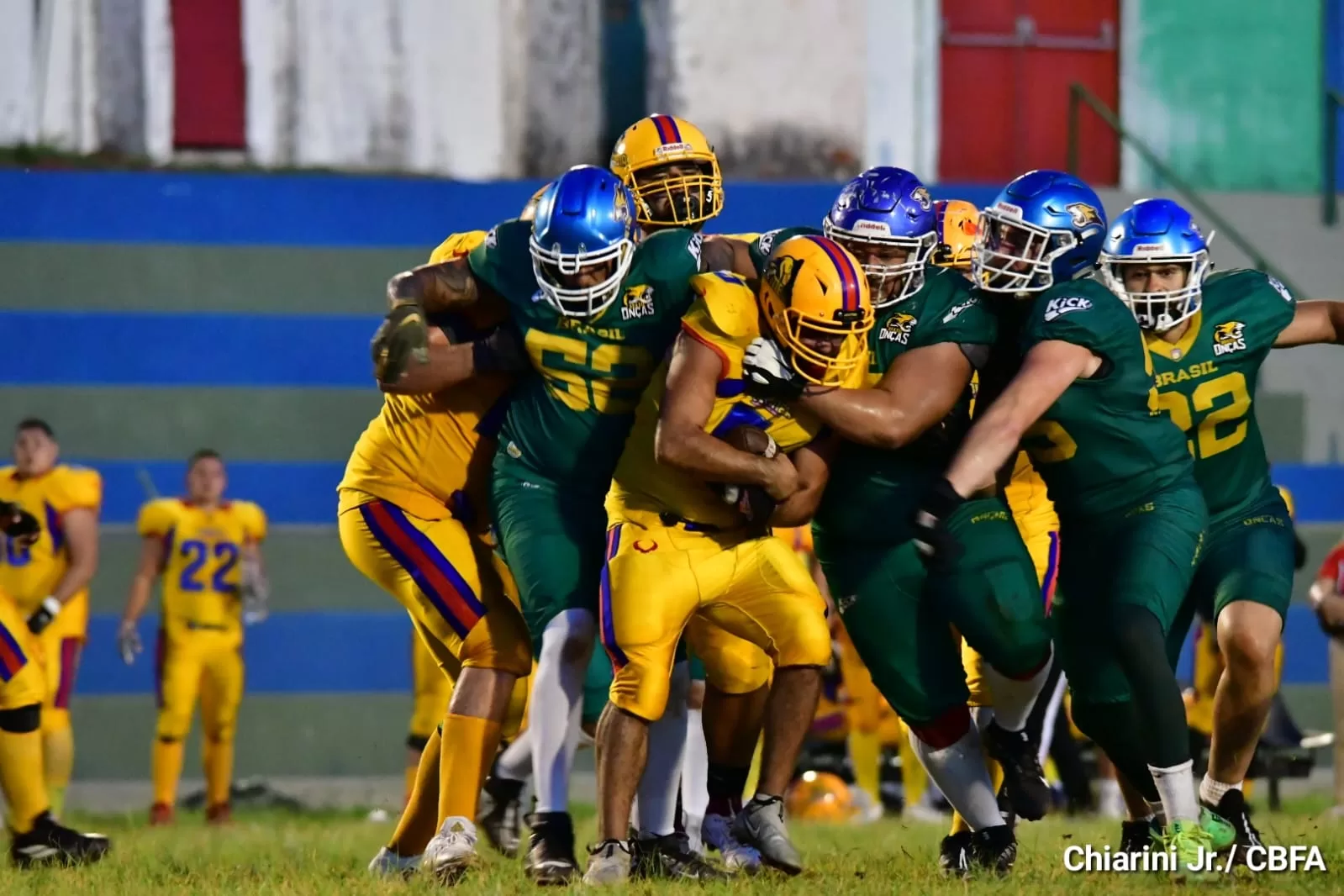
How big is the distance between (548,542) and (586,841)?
285 cm

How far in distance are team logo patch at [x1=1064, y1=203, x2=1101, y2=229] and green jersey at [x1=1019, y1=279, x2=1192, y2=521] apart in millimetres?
273

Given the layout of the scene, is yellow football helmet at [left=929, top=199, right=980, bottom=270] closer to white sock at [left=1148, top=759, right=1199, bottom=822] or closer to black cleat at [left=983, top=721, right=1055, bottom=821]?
black cleat at [left=983, top=721, right=1055, bottom=821]

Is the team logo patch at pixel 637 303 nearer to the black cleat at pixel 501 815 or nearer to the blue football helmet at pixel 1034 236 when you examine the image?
the blue football helmet at pixel 1034 236

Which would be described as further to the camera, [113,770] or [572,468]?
[113,770]

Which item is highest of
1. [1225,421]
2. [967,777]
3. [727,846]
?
[1225,421]

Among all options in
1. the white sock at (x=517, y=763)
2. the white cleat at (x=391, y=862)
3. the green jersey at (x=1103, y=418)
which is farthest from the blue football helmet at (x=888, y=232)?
the white sock at (x=517, y=763)

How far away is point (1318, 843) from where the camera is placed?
6.48m

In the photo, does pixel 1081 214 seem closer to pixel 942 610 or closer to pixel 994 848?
pixel 942 610

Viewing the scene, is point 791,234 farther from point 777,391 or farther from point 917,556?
point 917,556

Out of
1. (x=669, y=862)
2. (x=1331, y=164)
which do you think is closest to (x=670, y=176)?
(x=669, y=862)

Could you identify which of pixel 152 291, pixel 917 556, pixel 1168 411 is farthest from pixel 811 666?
pixel 152 291

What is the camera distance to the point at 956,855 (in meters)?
6.05

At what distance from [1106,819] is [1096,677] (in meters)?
3.87

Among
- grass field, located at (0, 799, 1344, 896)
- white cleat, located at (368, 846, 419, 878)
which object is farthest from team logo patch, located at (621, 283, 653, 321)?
white cleat, located at (368, 846, 419, 878)
